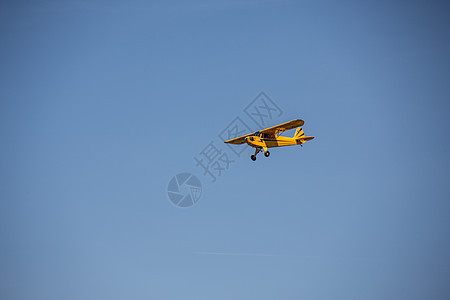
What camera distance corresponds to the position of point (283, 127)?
5194 centimetres

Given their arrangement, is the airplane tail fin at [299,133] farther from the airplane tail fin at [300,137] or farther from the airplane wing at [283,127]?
the airplane wing at [283,127]

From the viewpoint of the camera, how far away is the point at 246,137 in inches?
2077

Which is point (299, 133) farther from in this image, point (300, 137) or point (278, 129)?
point (278, 129)

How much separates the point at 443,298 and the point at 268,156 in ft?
417

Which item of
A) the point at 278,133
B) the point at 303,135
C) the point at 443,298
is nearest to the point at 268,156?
the point at 278,133

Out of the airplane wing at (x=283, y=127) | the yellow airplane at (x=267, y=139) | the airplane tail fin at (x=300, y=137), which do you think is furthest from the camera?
the airplane tail fin at (x=300, y=137)

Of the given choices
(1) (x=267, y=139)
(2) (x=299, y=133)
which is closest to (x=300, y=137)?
(2) (x=299, y=133)

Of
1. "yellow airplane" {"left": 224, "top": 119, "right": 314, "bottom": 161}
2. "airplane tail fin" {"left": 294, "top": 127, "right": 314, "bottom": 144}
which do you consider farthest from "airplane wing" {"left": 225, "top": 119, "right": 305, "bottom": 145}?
"airplane tail fin" {"left": 294, "top": 127, "right": 314, "bottom": 144}

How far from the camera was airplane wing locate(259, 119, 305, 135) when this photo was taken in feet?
166

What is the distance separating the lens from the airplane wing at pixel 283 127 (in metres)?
50.5

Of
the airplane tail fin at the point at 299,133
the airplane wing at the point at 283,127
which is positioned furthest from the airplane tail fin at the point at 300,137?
the airplane wing at the point at 283,127

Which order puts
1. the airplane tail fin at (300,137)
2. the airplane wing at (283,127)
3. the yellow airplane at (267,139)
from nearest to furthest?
1. the airplane wing at (283,127)
2. the yellow airplane at (267,139)
3. the airplane tail fin at (300,137)

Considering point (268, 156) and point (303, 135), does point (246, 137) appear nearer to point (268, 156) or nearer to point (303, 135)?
point (268, 156)

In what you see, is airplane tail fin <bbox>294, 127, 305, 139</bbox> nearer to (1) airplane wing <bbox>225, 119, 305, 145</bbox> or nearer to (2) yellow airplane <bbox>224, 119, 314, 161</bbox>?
(2) yellow airplane <bbox>224, 119, 314, 161</bbox>
